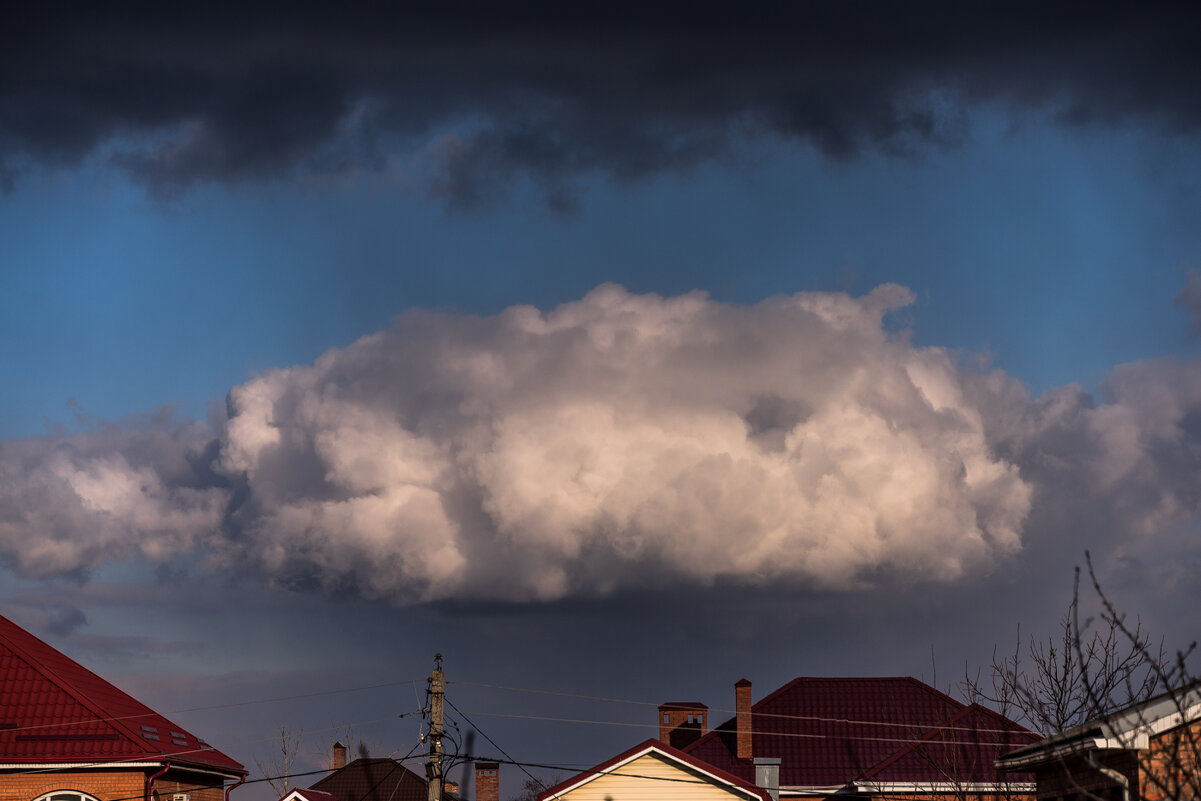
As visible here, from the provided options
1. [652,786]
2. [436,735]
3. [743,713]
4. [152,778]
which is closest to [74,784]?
[152,778]

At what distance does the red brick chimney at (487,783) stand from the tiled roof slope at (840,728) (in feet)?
40.5

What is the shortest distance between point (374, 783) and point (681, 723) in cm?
1743

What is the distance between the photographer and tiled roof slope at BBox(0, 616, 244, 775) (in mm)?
28188

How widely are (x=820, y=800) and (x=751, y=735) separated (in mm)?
3925

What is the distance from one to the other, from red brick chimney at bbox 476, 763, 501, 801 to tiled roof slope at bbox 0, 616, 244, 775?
871 inches

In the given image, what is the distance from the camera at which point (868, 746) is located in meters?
40.7

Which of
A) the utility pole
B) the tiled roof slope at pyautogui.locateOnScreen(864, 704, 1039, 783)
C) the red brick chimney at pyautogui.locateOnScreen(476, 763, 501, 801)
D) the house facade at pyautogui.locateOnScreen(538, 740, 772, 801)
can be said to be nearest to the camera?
the utility pole

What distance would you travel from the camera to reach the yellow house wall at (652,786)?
35.1m

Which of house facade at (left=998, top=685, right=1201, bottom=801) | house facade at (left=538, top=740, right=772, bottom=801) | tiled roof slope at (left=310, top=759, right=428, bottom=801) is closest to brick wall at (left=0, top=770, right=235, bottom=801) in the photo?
house facade at (left=538, top=740, right=772, bottom=801)

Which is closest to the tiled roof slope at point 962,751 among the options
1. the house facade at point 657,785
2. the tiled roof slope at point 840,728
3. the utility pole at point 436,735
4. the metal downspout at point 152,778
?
the tiled roof slope at point 840,728

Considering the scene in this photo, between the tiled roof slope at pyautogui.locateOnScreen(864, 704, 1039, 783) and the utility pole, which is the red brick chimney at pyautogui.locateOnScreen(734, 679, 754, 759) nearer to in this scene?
the tiled roof slope at pyautogui.locateOnScreen(864, 704, 1039, 783)

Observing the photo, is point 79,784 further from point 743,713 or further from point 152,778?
point 743,713

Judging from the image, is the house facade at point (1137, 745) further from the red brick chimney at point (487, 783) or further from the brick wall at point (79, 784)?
the red brick chimney at point (487, 783)

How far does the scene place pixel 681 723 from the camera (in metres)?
46.5
